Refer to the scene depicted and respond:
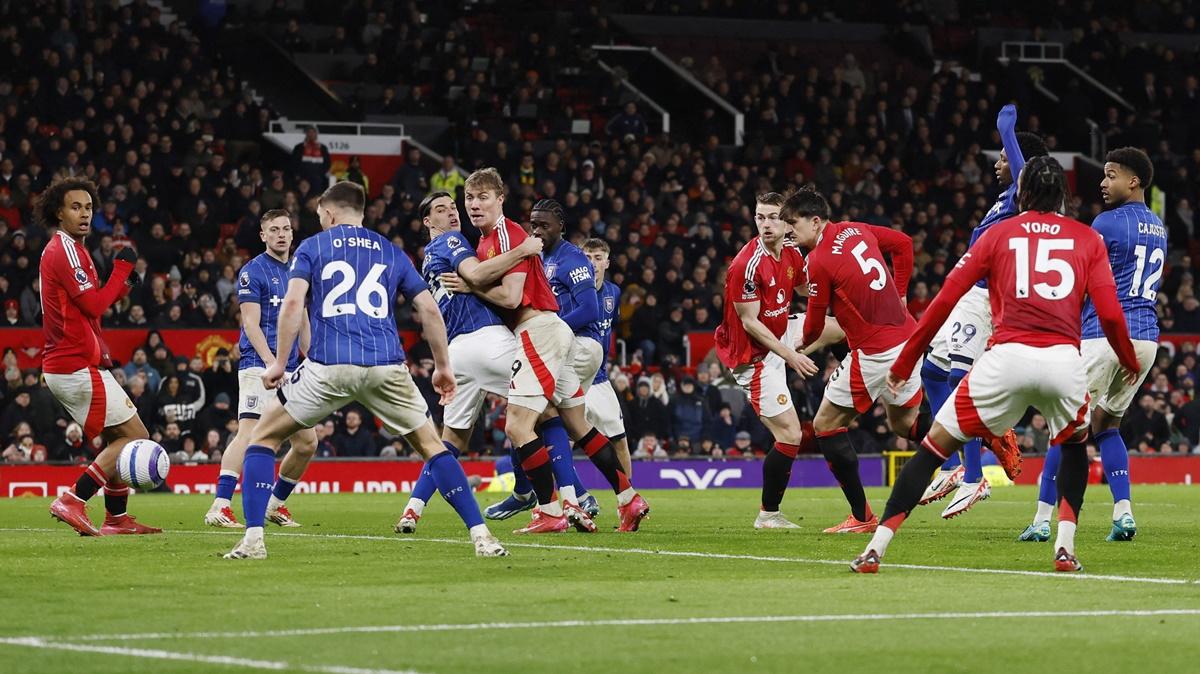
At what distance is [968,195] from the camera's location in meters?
A: 36.2

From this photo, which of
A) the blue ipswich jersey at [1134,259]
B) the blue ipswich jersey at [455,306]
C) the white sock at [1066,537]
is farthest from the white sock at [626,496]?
the white sock at [1066,537]

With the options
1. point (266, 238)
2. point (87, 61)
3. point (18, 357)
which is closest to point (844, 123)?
point (87, 61)

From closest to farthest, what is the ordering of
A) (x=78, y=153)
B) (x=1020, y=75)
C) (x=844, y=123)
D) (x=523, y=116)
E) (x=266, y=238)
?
(x=266, y=238), (x=78, y=153), (x=523, y=116), (x=844, y=123), (x=1020, y=75)

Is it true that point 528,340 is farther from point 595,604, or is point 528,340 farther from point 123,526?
point 595,604

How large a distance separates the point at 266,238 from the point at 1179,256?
994 inches

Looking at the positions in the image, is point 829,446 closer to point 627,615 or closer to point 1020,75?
point 627,615

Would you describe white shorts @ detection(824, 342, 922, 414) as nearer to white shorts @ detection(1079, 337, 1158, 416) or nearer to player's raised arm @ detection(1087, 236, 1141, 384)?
white shorts @ detection(1079, 337, 1158, 416)

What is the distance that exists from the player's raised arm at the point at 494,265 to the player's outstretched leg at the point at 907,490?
3604mm

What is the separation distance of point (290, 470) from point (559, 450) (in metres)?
2.46

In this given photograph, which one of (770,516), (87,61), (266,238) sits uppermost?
(87,61)

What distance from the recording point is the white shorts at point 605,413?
57.6ft

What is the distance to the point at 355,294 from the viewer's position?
10797mm

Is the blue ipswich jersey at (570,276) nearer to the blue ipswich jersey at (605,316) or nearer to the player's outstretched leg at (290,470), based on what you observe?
the blue ipswich jersey at (605,316)

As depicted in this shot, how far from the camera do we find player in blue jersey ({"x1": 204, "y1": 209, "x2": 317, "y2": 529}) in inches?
580
